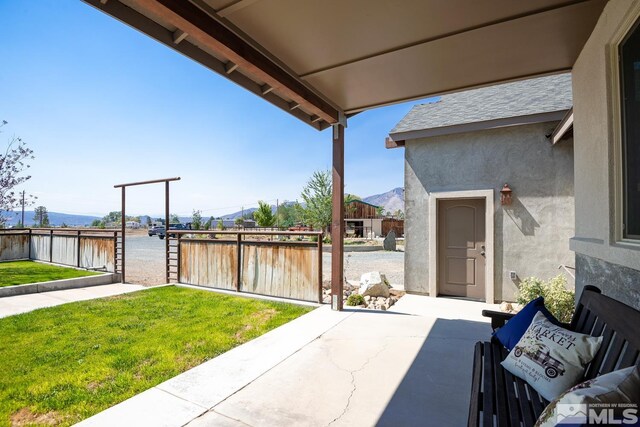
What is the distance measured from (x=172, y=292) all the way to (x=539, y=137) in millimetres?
7464

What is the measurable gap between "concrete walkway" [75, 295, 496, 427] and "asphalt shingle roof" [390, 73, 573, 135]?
12.2 feet

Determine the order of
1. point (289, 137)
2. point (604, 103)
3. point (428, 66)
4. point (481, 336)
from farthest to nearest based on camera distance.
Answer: point (289, 137), point (481, 336), point (428, 66), point (604, 103)

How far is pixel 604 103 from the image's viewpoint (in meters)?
2.22

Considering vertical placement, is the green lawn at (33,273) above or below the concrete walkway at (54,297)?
above

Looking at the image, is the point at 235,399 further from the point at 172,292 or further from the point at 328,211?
the point at 328,211

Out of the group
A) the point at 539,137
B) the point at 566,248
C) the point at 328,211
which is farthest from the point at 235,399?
the point at 328,211

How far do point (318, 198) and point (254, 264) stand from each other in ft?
54.8

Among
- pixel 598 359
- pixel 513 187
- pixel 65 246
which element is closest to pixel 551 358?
pixel 598 359

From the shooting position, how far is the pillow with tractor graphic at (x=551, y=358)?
5.13 feet

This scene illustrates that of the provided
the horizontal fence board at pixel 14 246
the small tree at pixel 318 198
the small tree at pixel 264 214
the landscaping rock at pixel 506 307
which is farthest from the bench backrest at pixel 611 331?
the small tree at pixel 264 214

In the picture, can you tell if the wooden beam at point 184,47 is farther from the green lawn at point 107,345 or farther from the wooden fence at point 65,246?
the wooden fence at point 65,246

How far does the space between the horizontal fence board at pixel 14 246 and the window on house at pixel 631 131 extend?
1494 cm

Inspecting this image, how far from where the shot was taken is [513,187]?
211 inches

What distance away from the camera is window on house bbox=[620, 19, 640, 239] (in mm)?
1846
